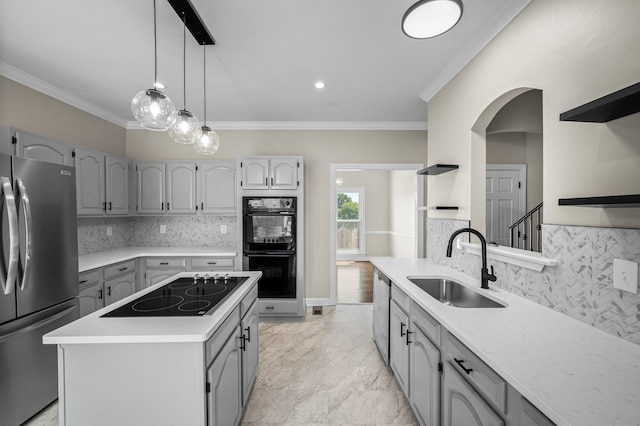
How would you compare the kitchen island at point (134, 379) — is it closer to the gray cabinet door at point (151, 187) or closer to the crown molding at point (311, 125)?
the gray cabinet door at point (151, 187)

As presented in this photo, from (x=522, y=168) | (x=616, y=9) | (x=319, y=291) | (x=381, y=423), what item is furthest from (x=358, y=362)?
(x=522, y=168)

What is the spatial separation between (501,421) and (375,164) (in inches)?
140

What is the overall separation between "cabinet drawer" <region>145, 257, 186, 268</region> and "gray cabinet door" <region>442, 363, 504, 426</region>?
3190 mm

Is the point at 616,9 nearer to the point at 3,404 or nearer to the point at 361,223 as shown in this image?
the point at 3,404

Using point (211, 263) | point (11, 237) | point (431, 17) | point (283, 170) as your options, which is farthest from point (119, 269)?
point (431, 17)

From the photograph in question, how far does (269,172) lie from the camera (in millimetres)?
3670

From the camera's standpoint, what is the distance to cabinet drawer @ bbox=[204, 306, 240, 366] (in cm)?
129

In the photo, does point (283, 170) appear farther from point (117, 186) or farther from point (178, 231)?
point (117, 186)

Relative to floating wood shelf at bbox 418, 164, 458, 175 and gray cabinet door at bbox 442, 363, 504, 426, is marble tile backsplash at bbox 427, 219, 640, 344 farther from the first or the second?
floating wood shelf at bbox 418, 164, 458, 175

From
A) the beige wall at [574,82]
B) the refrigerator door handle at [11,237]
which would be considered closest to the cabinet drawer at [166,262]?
the refrigerator door handle at [11,237]

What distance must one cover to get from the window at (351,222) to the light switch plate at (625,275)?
22.6 ft

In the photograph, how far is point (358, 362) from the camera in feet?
8.85

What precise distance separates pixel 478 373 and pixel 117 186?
4.08 metres

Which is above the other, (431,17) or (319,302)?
(431,17)
